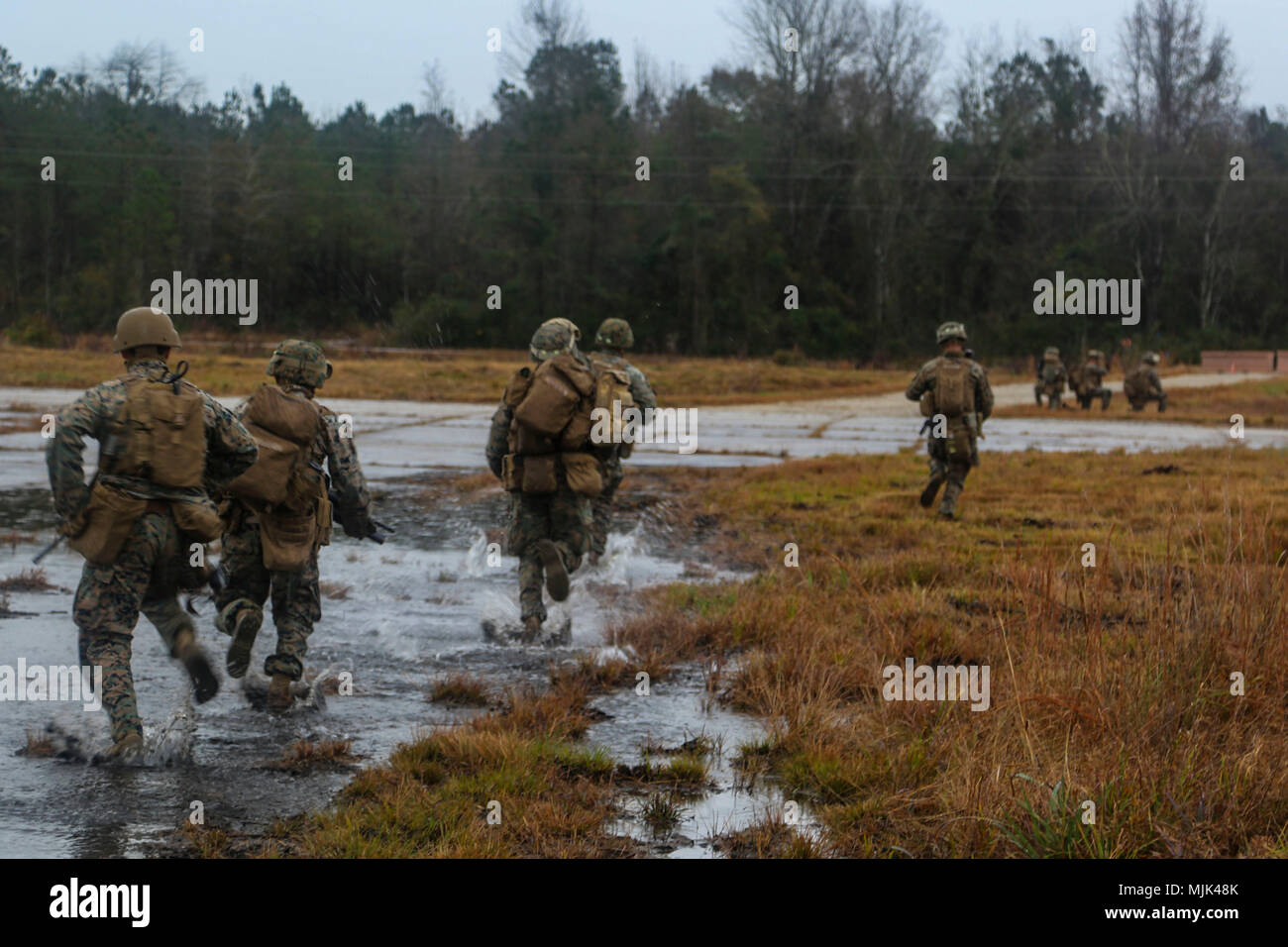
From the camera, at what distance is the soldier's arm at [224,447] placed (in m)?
5.89

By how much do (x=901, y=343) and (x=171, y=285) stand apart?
3385 centimetres

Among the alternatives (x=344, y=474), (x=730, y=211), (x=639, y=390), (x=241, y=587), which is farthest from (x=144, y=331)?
(x=730, y=211)

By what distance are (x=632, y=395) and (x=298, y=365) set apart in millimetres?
3713

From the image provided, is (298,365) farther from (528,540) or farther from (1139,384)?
(1139,384)

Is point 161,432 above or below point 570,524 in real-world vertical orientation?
above

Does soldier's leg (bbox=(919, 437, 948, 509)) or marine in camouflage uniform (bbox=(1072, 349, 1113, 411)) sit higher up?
marine in camouflage uniform (bbox=(1072, 349, 1113, 411))

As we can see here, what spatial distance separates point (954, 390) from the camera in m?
12.1

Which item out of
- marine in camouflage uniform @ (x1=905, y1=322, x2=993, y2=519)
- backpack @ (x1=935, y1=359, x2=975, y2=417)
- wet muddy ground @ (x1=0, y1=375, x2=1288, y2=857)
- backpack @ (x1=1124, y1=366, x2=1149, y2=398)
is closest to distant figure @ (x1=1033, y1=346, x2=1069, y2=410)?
backpack @ (x1=1124, y1=366, x2=1149, y2=398)

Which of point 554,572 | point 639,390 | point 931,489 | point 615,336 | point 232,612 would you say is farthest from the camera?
point 931,489

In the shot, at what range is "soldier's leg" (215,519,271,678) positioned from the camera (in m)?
6.40

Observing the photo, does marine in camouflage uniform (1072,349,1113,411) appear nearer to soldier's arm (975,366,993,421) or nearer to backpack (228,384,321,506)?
soldier's arm (975,366,993,421)

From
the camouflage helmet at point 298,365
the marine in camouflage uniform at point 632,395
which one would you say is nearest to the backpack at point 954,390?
the marine in camouflage uniform at point 632,395

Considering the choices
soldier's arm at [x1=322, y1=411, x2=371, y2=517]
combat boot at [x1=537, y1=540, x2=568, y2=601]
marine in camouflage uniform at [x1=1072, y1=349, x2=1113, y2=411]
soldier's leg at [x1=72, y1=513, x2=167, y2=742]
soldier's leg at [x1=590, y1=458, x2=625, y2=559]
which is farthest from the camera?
marine in camouflage uniform at [x1=1072, y1=349, x2=1113, y2=411]

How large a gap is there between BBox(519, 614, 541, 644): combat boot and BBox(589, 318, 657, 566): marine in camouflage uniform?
5.29 feet
